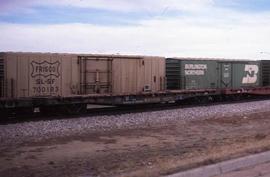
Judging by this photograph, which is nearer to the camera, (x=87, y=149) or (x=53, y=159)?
(x=53, y=159)

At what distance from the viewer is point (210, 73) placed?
99.1 ft

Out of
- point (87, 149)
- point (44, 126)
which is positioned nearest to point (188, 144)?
point (87, 149)

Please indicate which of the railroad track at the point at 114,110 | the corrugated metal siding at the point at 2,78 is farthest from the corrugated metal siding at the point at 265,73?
the corrugated metal siding at the point at 2,78

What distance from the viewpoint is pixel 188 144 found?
12.2 meters

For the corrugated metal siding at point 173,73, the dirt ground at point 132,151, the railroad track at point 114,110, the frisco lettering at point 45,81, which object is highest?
the corrugated metal siding at point 173,73

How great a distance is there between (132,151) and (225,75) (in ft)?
70.1

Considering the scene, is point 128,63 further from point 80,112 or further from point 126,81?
point 80,112

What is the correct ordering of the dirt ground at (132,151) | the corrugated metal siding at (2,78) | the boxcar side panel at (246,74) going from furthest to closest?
the boxcar side panel at (246,74) < the corrugated metal siding at (2,78) < the dirt ground at (132,151)

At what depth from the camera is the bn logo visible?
3333 cm

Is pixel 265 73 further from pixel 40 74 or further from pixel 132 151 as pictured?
pixel 132 151

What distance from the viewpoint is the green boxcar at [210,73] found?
28.4m

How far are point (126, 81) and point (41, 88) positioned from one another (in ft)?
17.6

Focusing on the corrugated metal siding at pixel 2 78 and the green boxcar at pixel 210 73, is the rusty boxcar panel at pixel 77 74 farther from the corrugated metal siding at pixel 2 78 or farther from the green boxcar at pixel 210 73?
the green boxcar at pixel 210 73

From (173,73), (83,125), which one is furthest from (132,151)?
(173,73)
